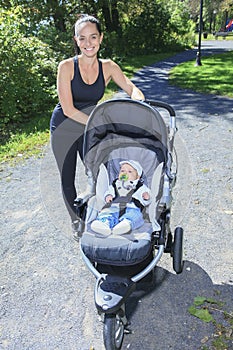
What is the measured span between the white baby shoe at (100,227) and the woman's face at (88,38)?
4.24 ft

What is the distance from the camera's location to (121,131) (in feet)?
9.76

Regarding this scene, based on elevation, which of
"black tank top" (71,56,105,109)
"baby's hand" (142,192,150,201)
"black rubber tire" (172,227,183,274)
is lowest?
"black rubber tire" (172,227,183,274)

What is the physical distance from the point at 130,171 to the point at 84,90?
0.74m

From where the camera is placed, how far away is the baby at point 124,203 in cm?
232

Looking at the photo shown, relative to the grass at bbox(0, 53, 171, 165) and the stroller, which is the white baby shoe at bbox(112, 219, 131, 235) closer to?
the stroller

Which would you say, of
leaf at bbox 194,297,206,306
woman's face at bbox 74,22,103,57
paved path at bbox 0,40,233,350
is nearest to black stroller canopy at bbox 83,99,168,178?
woman's face at bbox 74,22,103,57

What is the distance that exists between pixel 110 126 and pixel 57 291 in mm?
1380

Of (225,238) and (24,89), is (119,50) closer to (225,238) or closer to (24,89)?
(24,89)

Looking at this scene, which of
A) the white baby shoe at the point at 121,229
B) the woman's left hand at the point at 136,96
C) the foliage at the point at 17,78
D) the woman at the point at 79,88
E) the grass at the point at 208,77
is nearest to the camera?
the white baby shoe at the point at 121,229

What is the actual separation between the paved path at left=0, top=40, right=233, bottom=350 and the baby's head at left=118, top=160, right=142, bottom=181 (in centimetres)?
82

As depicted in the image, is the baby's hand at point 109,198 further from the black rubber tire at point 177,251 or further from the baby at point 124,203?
the black rubber tire at point 177,251

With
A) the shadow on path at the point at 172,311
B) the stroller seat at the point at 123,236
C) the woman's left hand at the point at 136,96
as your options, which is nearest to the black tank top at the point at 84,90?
the woman's left hand at the point at 136,96

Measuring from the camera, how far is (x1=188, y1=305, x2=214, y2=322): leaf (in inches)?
96.9

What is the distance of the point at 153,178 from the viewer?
2.71m
